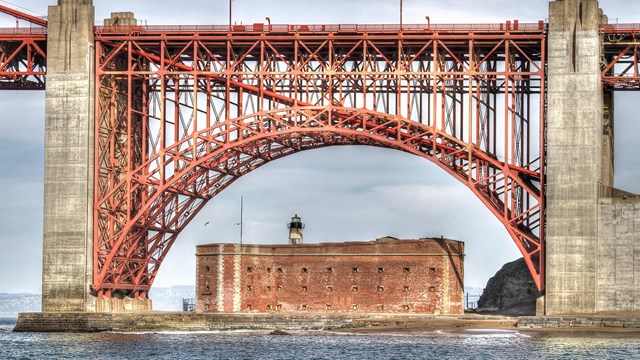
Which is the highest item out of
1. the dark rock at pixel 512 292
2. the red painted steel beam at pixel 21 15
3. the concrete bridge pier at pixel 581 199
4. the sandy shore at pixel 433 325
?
the red painted steel beam at pixel 21 15

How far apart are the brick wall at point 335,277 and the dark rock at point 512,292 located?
694 centimetres

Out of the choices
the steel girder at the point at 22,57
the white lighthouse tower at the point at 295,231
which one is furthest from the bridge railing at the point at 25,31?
the white lighthouse tower at the point at 295,231

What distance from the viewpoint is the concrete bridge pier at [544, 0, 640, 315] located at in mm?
97875

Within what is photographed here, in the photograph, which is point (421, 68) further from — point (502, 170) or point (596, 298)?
point (596, 298)

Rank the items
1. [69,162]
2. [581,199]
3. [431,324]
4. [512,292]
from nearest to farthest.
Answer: [581,199]
[431,324]
[69,162]
[512,292]

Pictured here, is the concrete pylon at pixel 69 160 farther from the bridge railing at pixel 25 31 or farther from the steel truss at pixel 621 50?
the steel truss at pixel 621 50

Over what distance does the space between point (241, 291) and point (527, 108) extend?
80.1ft

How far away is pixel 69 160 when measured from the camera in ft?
341

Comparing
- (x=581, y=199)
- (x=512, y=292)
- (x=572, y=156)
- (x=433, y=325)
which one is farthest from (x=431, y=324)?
(x=512, y=292)

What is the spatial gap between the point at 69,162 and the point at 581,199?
3444cm

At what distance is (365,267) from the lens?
108m

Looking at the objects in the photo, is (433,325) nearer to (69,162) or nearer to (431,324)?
(431,324)

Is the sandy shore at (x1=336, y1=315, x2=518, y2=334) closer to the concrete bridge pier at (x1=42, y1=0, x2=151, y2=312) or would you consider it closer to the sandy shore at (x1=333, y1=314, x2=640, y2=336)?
the sandy shore at (x1=333, y1=314, x2=640, y2=336)

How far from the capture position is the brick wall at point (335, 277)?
10644cm
